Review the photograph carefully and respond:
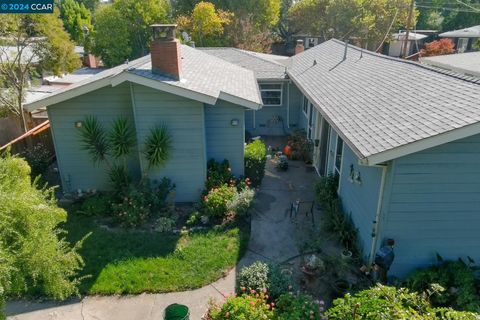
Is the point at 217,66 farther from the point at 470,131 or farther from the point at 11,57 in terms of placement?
the point at 470,131

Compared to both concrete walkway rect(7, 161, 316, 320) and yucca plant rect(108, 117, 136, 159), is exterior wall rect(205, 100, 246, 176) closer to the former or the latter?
concrete walkway rect(7, 161, 316, 320)

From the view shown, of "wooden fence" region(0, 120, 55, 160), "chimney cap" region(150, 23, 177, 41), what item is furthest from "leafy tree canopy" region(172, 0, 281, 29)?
"chimney cap" region(150, 23, 177, 41)

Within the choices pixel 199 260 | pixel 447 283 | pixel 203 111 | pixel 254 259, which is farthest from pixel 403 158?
pixel 203 111

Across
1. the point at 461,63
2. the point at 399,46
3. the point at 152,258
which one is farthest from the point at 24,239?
the point at 399,46

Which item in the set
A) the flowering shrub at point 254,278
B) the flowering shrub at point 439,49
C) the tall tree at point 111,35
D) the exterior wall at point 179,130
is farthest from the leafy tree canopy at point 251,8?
the flowering shrub at point 254,278

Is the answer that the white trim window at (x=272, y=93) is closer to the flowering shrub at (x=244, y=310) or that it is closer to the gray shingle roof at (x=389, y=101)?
the gray shingle roof at (x=389, y=101)

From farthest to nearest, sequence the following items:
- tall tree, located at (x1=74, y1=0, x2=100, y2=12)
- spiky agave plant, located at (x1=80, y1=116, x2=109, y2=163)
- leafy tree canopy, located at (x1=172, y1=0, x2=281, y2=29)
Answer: tall tree, located at (x1=74, y1=0, x2=100, y2=12), leafy tree canopy, located at (x1=172, y1=0, x2=281, y2=29), spiky agave plant, located at (x1=80, y1=116, x2=109, y2=163)
